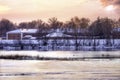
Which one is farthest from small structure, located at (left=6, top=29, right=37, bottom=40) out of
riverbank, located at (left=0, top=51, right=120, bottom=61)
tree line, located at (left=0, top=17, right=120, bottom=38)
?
riverbank, located at (left=0, top=51, right=120, bottom=61)

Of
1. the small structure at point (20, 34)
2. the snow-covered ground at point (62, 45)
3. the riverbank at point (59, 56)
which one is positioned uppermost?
the small structure at point (20, 34)

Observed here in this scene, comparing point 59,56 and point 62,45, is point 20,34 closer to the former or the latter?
point 62,45

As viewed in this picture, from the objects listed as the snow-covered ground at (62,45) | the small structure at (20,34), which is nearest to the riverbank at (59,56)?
the snow-covered ground at (62,45)

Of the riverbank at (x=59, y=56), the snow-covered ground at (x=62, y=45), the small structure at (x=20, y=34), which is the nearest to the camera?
the riverbank at (x=59, y=56)

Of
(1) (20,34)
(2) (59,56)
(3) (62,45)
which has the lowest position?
(2) (59,56)

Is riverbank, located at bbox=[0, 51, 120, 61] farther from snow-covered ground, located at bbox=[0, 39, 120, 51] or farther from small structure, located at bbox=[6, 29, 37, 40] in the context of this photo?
small structure, located at bbox=[6, 29, 37, 40]

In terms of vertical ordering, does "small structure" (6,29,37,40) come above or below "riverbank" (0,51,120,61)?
above

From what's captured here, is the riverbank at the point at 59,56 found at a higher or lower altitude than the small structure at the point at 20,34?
lower

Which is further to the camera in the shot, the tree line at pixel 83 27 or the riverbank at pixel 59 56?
the tree line at pixel 83 27

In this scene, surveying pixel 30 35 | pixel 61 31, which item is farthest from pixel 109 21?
pixel 30 35

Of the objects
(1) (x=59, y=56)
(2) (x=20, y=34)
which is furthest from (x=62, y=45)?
(2) (x=20, y=34)

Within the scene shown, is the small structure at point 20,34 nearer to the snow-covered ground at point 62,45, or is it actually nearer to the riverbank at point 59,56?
the snow-covered ground at point 62,45

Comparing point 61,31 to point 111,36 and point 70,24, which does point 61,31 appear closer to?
point 70,24

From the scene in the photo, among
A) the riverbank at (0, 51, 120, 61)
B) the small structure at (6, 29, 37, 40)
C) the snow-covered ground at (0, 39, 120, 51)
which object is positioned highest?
the small structure at (6, 29, 37, 40)
